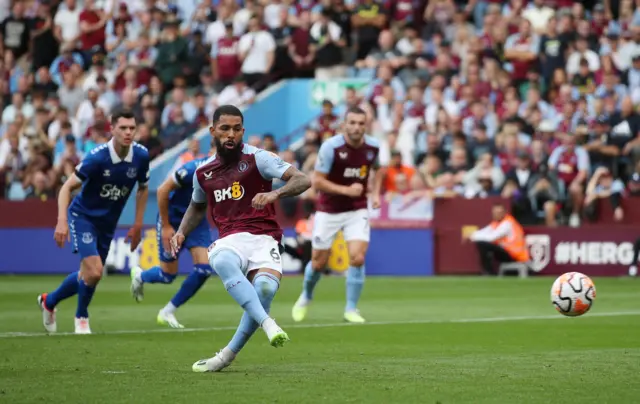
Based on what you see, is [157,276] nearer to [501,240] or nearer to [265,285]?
[265,285]

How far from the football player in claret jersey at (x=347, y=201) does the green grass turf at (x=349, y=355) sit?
1.61ft

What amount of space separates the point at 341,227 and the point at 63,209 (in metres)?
3.83

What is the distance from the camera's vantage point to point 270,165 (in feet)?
33.8

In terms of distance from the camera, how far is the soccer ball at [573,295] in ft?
44.2

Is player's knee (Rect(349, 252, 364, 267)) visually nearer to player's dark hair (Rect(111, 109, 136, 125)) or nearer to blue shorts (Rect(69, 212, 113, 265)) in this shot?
blue shorts (Rect(69, 212, 113, 265))

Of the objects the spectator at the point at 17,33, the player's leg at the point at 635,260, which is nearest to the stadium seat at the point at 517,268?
the player's leg at the point at 635,260

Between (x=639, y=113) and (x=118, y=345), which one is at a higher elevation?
(x=639, y=113)

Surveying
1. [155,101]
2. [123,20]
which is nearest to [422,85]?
[155,101]

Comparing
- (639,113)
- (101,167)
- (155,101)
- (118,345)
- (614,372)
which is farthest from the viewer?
(155,101)

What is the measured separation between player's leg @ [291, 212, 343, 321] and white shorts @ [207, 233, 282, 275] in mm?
5641

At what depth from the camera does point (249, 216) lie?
1041 cm

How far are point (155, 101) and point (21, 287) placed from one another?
9.01 m

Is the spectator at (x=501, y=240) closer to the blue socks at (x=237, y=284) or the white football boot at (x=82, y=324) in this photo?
the white football boot at (x=82, y=324)

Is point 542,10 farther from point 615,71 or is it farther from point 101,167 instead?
point 101,167
